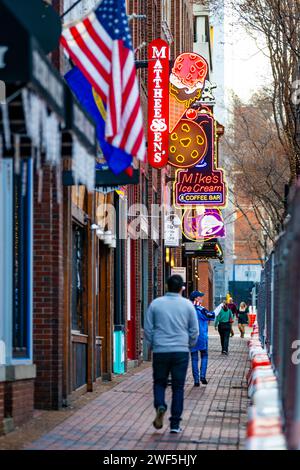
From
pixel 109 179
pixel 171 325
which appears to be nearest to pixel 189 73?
pixel 109 179

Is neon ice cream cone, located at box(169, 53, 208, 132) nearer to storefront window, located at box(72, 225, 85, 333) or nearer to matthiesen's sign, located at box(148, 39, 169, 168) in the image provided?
matthiesen's sign, located at box(148, 39, 169, 168)

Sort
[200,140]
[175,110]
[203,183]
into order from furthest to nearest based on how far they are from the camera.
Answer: [203,183] → [200,140] → [175,110]

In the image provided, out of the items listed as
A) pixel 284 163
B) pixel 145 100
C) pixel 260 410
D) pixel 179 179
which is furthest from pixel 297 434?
pixel 284 163

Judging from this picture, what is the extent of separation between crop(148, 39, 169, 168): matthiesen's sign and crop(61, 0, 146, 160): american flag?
13.4m

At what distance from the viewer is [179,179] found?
118 ft

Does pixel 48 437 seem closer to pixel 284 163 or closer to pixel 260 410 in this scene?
pixel 260 410

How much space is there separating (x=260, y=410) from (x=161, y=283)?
2505 cm

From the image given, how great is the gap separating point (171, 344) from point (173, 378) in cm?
39

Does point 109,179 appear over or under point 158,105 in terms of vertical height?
under

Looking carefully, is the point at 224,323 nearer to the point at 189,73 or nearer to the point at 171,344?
the point at 189,73

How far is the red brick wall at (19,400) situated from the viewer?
13.0 metres

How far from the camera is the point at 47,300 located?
15500 millimetres

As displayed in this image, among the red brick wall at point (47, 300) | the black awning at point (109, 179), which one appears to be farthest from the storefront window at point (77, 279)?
the black awning at point (109, 179)

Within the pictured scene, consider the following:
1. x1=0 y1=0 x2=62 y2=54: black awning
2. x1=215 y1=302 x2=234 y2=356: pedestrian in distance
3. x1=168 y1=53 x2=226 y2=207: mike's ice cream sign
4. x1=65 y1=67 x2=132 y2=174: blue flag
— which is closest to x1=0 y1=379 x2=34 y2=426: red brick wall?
x1=65 y1=67 x2=132 y2=174: blue flag
